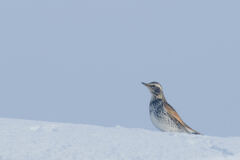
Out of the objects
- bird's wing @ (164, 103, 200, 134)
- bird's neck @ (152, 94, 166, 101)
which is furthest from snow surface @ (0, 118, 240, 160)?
bird's neck @ (152, 94, 166, 101)

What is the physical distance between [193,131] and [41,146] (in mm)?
4725

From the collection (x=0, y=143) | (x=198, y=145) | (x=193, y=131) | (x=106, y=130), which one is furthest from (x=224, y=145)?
(x=193, y=131)

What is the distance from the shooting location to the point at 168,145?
722 centimetres

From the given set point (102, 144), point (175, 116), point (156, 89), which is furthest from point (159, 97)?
point (102, 144)

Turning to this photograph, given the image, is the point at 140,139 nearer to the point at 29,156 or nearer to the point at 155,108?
the point at 29,156

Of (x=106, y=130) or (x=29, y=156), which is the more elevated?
(x=106, y=130)

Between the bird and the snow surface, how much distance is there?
261 cm

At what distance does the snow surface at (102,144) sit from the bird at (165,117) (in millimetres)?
2615

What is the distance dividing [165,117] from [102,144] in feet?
12.4

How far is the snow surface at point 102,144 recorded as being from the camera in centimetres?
675

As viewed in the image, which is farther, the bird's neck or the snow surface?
the bird's neck

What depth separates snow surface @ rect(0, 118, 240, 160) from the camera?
6754 millimetres

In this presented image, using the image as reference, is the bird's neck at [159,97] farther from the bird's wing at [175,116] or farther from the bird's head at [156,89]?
the bird's wing at [175,116]

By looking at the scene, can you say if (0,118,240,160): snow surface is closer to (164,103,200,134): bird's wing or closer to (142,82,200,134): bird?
(142,82,200,134): bird
